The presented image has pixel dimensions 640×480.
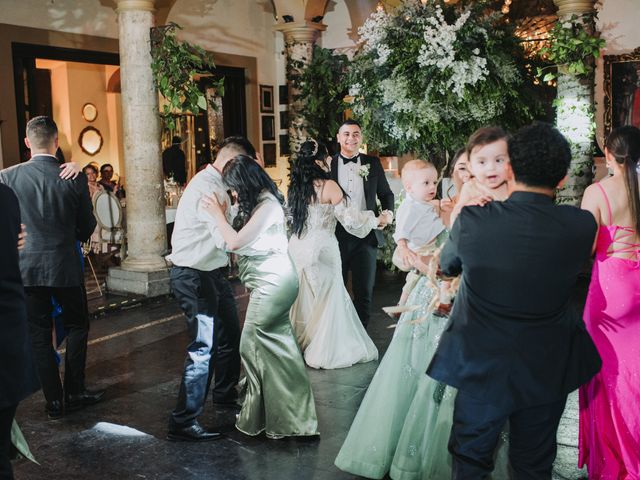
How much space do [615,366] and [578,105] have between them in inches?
193

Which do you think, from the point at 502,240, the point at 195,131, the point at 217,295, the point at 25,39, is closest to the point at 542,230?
the point at 502,240

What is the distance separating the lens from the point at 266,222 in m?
3.69

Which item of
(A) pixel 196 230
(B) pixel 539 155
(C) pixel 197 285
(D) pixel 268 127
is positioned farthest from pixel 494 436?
(D) pixel 268 127

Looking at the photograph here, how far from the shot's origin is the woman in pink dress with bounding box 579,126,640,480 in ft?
10.3

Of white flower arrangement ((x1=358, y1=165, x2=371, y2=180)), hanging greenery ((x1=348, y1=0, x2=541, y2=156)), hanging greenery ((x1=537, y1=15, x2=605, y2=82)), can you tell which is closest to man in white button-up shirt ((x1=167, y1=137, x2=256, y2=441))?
white flower arrangement ((x1=358, y1=165, x2=371, y2=180))

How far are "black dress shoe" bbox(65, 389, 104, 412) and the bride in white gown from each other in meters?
1.50

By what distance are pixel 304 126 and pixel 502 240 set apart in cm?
815

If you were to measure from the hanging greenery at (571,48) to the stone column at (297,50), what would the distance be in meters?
4.15

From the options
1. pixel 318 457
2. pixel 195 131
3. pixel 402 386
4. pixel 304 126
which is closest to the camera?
pixel 402 386

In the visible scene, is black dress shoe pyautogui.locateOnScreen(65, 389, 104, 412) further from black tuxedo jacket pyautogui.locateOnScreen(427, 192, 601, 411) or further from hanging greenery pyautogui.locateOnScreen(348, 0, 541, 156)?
hanging greenery pyautogui.locateOnScreen(348, 0, 541, 156)

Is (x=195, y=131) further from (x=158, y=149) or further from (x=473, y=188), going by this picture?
(x=473, y=188)

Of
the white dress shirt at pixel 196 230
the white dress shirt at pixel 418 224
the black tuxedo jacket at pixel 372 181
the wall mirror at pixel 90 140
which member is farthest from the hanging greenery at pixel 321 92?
the white dress shirt at pixel 418 224

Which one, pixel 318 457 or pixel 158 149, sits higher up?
pixel 158 149

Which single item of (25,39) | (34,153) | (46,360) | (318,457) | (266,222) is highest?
(25,39)
